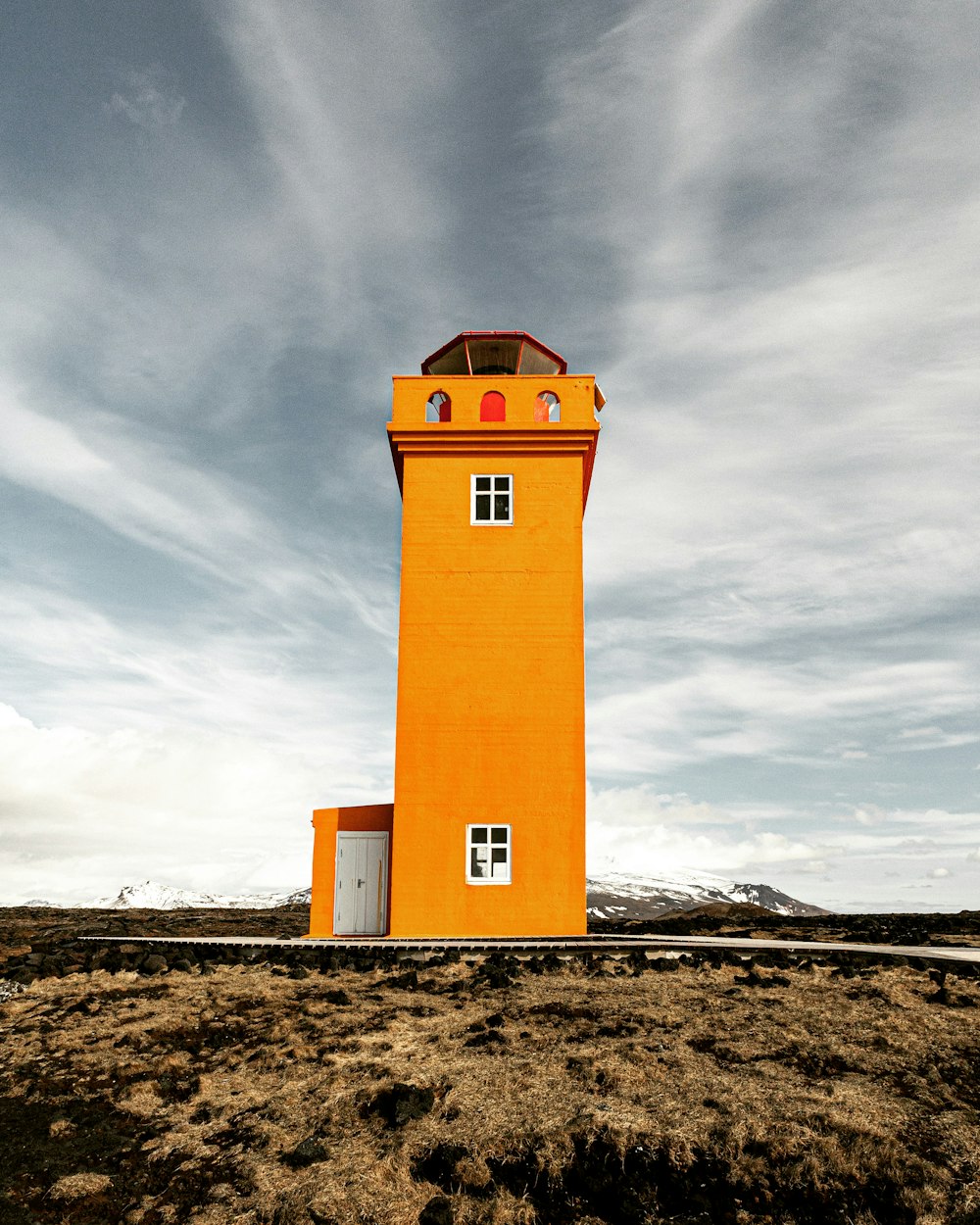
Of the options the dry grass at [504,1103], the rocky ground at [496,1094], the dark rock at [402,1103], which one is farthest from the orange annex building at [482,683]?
the dark rock at [402,1103]

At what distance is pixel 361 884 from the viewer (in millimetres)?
20844

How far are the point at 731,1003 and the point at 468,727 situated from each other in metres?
9.36

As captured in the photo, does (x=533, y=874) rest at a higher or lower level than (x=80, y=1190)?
higher

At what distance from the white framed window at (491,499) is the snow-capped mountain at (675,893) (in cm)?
8247

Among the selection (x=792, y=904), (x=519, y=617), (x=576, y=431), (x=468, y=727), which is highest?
(x=576, y=431)

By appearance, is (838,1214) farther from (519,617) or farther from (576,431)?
(576,431)

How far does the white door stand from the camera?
2067 centimetres

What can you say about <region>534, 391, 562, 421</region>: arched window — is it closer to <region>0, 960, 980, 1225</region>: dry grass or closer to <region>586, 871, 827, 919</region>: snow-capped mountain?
<region>0, 960, 980, 1225</region>: dry grass

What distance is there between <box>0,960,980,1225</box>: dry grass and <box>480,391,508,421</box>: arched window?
14.1 m

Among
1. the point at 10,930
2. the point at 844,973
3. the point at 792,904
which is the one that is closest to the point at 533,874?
the point at 844,973

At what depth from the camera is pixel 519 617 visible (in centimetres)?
2064

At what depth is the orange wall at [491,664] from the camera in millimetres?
19297

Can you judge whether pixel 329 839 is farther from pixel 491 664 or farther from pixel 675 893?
pixel 675 893

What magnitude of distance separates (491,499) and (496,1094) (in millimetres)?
14852
